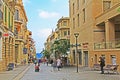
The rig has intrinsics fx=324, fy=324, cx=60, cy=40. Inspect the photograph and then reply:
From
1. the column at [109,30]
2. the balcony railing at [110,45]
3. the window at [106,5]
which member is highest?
the window at [106,5]

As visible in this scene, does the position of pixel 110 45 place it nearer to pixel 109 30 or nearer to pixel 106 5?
pixel 109 30

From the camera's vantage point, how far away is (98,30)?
49.3m

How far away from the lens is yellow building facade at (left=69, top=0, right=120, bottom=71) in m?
38.7

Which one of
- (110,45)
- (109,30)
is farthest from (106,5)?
(110,45)

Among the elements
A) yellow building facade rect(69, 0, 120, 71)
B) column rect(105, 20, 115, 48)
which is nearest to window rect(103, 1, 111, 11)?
yellow building facade rect(69, 0, 120, 71)

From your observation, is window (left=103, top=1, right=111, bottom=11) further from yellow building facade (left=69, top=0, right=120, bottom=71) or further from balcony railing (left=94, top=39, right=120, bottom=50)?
balcony railing (left=94, top=39, right=120, bottom=50)

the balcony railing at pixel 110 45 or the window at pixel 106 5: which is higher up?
the window at pixel 106 5

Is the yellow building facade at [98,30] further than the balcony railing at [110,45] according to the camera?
Yes

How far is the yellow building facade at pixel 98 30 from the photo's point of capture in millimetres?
38688

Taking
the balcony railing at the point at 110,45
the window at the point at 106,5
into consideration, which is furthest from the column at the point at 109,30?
the window at the point at 106,5

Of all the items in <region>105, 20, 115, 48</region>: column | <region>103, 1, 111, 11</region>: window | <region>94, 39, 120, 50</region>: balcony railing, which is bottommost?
<region>94, 39, 120, 50</region>: balcony railing

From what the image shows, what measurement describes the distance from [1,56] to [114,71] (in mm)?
11883

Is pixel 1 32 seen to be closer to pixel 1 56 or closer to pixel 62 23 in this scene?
pixel 1 56

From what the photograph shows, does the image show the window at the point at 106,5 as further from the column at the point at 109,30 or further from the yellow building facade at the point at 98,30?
the column at the point at 109,30
